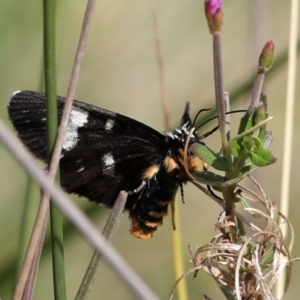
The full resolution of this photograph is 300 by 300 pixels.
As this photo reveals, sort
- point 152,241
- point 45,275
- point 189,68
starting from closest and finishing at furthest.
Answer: point 45,275
point 152,241
point 189,68

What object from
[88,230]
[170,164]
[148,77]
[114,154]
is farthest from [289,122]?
[148,77]

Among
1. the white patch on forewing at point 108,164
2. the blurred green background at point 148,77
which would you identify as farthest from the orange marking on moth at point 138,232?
the blurred green background at point 148,77

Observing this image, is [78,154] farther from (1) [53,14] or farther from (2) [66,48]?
(2) [66,48]

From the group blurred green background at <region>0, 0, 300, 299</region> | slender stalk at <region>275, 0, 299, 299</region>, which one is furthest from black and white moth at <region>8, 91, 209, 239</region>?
blurred green background at <region>0, 0, 300, 299</region>

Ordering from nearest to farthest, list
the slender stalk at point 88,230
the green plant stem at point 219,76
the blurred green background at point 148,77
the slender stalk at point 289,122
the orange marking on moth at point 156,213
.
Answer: the slender stalk at point 88,230 < the green plant stem at point 219,76 < the slender stalk at point 289,122 < the orange marking on moth at point 156,213 < the blurred green background at point 148,77

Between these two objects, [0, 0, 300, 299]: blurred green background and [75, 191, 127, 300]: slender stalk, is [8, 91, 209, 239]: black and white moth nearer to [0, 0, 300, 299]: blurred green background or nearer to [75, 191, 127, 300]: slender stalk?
[75, 191, 127, 300]: slender stalk

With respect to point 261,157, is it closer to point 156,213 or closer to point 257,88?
point 257,88

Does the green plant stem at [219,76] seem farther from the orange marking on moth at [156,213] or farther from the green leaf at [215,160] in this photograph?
the orange marking on moth at [156,213]

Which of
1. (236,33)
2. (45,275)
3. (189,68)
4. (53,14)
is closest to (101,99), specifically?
(189,68)
